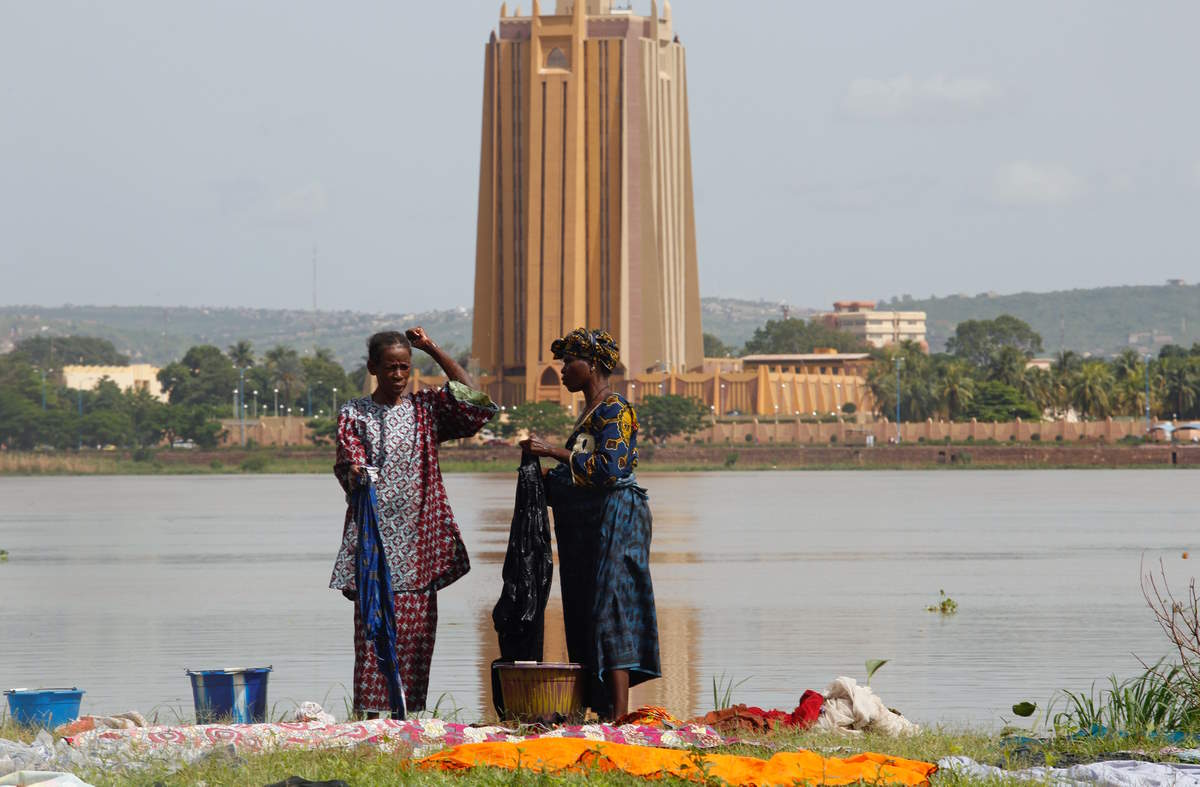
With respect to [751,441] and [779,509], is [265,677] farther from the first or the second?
[751,441]

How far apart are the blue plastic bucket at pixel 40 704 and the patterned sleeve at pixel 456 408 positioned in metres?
1.80

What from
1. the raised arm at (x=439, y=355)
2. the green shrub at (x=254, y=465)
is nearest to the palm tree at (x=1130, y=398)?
the green shrub at (x=254, y=465)

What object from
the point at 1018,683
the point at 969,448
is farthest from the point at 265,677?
the point at 969,448

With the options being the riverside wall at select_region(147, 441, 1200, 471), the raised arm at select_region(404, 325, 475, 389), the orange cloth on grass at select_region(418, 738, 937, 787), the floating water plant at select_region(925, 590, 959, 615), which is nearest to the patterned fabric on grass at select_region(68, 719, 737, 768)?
the orange cloth on grass at select_region(418, 738, 937, 787)

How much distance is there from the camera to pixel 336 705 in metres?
9.32

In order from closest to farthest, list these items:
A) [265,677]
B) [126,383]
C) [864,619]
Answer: [265,677], [864,619], [126,383]

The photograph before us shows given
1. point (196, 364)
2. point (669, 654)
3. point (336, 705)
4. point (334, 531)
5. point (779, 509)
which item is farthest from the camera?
point (196, 364)

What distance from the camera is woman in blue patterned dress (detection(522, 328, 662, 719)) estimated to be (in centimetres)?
711

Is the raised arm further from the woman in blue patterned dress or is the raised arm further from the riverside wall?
the riverside wall

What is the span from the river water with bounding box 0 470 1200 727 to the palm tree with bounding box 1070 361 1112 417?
5216 centimetres

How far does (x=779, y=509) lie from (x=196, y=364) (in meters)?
95.3

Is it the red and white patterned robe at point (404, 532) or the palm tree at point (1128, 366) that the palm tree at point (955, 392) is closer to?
the palm tree at point (1128, 366)

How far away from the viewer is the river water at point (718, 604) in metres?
10.6

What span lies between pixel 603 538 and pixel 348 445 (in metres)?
1.03
